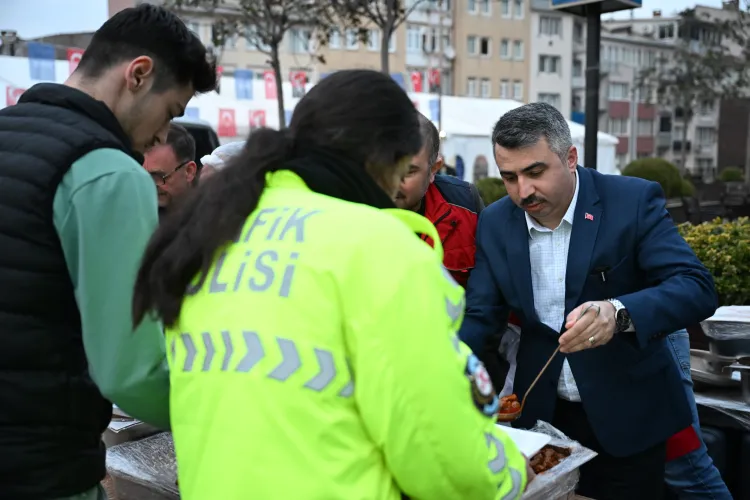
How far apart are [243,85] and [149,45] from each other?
1698 cm

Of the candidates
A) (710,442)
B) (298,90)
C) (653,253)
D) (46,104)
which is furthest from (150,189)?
(298,90)

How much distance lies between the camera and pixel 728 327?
3.26 metres

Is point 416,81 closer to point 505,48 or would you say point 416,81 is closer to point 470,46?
point 470,46

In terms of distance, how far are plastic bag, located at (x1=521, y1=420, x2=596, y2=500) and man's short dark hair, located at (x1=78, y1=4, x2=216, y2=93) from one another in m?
1.18

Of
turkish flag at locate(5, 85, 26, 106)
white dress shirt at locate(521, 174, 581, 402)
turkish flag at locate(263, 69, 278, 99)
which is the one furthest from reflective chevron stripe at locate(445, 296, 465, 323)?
turkish flag at locate(263, 69, 278, 99)

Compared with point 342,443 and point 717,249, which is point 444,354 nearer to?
point 342,443

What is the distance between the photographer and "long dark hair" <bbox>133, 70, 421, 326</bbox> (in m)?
1.28

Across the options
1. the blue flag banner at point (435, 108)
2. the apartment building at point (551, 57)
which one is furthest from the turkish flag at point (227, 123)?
the apartment building at point (551, 57)

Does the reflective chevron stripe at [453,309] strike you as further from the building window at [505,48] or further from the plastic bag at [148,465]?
the building window at [505,48]

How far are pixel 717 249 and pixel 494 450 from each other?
3652 millimetres

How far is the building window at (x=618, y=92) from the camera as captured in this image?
64.2m

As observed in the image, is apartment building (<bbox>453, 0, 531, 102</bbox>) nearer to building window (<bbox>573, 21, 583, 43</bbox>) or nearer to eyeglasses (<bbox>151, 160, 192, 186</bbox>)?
building window (<bbox>573, 21, 583, 43</bbox>)

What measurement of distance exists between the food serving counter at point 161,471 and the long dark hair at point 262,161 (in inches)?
26.9

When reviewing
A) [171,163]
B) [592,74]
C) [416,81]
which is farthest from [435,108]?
[171,163]
